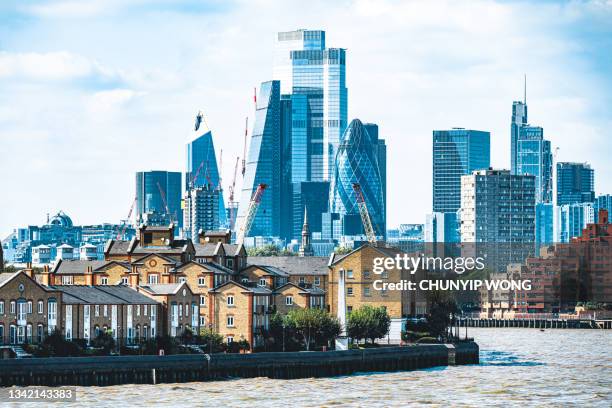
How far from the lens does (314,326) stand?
158375 mm

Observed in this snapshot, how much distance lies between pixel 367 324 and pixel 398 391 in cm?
3316

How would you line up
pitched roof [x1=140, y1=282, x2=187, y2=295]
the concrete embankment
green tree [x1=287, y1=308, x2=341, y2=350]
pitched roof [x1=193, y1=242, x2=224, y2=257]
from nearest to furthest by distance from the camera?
the concrete embankment
pitched roof [x1=140, y1=282, x2=187, y2=295]
green tree [x1=287, y1=308, x2=341, y2=350]
pitched roof [x1=193, y1=242, x2=224, y2=257]

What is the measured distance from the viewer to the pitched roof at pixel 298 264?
190875mm

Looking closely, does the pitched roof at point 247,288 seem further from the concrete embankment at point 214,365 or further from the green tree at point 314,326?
the concrete embankment at point 214,365

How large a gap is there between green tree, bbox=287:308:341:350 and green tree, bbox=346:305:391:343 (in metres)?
4.53

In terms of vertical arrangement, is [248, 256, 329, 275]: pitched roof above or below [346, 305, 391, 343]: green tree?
above

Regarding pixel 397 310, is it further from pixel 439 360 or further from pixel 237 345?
pixel 237 345

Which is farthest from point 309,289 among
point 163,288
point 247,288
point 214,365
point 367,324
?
point 214,365

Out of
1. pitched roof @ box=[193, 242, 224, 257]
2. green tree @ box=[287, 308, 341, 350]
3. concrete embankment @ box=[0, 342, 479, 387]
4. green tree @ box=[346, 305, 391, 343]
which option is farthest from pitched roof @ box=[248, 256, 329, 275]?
green tree @ box=[287, 308, 341, 350]

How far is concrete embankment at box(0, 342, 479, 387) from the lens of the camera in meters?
125

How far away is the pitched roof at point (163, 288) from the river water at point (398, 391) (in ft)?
60.5

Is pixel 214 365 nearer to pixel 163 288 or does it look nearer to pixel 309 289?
pixel 163 288

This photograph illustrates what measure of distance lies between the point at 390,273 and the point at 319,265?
8.20 metres

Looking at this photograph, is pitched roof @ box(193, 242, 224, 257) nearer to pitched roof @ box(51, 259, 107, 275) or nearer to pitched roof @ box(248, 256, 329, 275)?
pitched roof @ box(248, 256, 329, 275)
